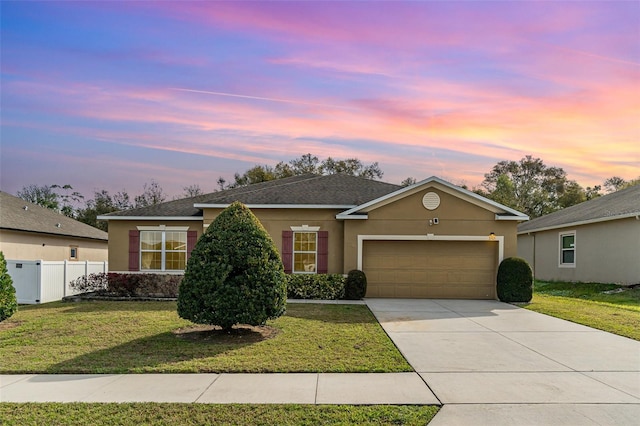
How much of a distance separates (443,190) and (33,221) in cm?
1981

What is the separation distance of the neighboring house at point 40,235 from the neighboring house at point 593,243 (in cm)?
2564

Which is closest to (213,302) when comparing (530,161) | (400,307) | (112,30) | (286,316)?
(286,316)

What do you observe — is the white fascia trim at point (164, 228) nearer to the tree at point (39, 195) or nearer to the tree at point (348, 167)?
the tree at point (348, 167)

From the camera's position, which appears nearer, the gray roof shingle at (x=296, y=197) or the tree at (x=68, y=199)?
the gray roof shingle at (x=296, y=197)

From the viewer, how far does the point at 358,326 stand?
31.6 feet

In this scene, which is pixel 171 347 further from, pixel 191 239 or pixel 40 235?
pixel 40 235

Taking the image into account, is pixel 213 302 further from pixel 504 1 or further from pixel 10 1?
pixel 504 1

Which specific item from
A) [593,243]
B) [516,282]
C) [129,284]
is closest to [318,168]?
[593,243]

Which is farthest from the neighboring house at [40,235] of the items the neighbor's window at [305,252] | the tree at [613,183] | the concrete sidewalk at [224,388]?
the tree at [613,183]

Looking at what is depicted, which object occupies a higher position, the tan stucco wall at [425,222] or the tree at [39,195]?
the tree at [39,195]

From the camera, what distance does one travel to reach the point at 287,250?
1599cm

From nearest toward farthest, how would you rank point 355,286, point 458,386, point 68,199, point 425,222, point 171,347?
point 458,386 → point 171,347 → point 355,286 → point 425,222 → point 68,199

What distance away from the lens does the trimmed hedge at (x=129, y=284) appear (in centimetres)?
1497

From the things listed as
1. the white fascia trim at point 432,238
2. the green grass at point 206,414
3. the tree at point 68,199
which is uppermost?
the tree at point 68,199
